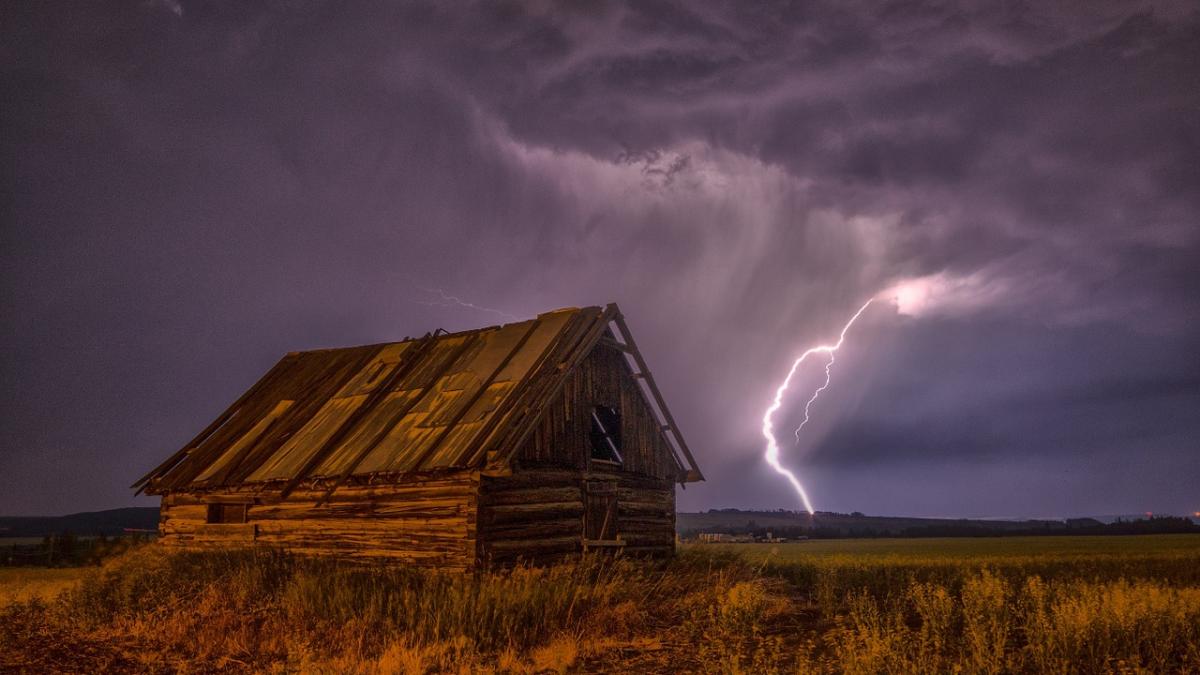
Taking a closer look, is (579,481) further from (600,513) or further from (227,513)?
(227,513)

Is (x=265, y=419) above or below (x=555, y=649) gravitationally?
above

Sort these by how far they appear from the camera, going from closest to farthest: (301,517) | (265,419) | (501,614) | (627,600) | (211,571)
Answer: (501,614) < (627,600) < (211,571) < (301,517) < (265,419)

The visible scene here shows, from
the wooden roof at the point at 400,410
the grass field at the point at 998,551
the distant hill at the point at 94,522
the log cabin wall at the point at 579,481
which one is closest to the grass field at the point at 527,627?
the log cabin wall at the point at 579,481

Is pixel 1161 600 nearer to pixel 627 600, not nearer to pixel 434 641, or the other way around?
pixel 627 600

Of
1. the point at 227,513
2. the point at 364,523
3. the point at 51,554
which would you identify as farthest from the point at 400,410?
the point at 51,554

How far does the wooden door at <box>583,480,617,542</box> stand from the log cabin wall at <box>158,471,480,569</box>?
3.36 meters

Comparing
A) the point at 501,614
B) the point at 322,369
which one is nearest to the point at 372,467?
the point at 501,614

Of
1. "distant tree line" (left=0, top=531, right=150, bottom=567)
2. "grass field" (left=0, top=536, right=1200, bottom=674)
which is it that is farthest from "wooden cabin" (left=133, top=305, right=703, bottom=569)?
"distant tree line" (left=0, top=531, right=150, bottom=567)

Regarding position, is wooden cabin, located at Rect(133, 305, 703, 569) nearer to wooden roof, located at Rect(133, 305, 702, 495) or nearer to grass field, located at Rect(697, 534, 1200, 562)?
wooden roof, located at Rect(133, 305, 702, 495)

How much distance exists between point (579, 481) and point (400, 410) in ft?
14.1

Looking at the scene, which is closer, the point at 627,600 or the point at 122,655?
the point at 122,655

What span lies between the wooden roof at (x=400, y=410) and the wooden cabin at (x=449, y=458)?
0.14 feet

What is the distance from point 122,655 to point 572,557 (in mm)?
8590

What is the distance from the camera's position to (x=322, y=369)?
22234 millimetres
